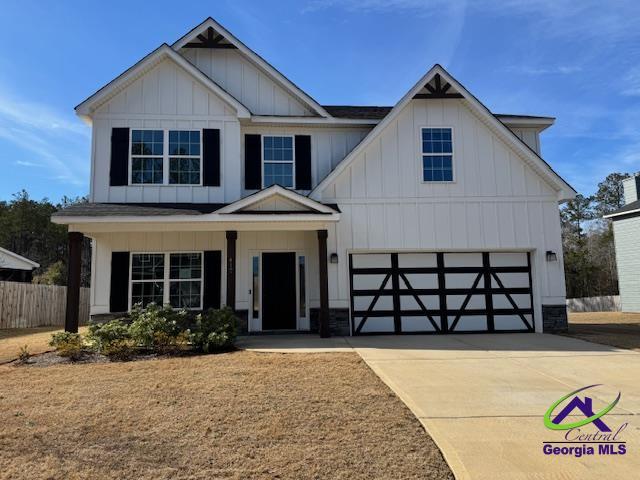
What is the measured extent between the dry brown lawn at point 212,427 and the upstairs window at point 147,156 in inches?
258

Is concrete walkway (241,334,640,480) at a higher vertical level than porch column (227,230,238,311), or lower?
lower

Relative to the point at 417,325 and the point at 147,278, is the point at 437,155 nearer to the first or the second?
the point at 417,325

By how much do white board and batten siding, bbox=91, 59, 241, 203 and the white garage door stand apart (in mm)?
4407

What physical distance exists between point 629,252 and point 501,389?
2035 cm

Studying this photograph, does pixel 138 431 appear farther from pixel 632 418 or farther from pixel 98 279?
pixel 98 279

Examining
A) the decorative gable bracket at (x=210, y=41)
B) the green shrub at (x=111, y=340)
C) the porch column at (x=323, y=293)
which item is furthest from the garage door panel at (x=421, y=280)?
the decorative gable bracket at (x=210, y=41)

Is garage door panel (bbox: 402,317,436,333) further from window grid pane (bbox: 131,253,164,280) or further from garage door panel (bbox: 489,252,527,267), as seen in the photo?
window grid pane (bbox: 131,253,164,280)

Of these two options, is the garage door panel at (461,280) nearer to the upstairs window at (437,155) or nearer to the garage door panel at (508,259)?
the garage door panel at (508,259)

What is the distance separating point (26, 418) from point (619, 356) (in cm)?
967

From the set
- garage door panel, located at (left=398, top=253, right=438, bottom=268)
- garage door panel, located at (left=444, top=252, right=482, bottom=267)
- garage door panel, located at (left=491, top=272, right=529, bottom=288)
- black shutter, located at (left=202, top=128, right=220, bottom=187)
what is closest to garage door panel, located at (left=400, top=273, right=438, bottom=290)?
garage door panel, located at (left=398, top=253, right=438, bottom=268)

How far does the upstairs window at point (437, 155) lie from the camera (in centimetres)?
1342

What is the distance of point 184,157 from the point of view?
13172 millimetres

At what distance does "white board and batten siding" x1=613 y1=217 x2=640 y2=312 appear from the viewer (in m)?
22.3

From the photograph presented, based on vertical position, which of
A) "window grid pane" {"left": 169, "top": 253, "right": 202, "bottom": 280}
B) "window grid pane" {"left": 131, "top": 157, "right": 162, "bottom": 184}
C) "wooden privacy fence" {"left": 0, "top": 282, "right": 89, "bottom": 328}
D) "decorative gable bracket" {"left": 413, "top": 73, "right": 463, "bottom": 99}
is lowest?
"wooden privacy fence" {"left": 0, "top": 282, "right": 89, "bottom": 328}
